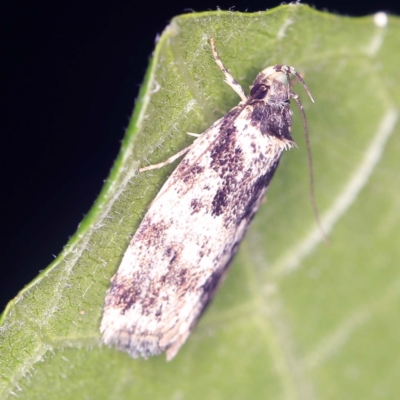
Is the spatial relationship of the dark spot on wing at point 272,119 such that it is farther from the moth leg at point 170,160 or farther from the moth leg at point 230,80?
the moth leg at point 170,160

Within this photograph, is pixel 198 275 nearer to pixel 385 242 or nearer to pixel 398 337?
pixel 385 242

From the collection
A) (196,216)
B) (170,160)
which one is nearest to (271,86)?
(170,160)

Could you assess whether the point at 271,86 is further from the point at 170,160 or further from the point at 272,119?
the point at 170,160

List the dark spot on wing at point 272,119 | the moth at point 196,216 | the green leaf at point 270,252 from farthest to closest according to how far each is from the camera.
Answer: the dark spot on wing at point 272,119 < the moth at point 196,216 < the green leaf at point 270,252

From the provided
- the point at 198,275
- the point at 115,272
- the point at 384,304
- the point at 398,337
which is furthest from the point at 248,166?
the point at 398,337

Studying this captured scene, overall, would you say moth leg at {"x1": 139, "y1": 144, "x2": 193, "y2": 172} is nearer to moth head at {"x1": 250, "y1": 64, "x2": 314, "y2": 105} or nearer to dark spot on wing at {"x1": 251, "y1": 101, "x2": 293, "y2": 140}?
dark spot on wing at {"x1": 251, "y1": 101, "x2": 293, "y2": 140}

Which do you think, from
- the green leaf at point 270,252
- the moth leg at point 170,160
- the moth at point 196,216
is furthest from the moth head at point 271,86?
the moth leg at point 170,160

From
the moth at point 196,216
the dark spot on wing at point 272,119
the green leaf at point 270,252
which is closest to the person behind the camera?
the green leaf at point 270,252

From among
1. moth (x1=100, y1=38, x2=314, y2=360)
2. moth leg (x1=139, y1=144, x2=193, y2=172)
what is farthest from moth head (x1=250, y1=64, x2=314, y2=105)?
moth leg (x1=139, y1=144, x2=193, y2=172)
